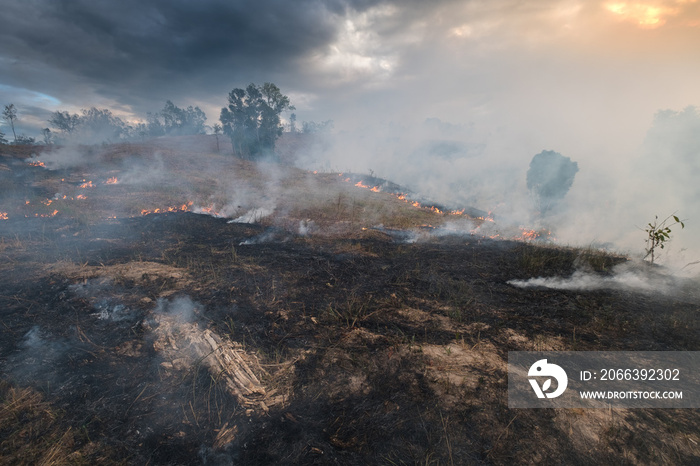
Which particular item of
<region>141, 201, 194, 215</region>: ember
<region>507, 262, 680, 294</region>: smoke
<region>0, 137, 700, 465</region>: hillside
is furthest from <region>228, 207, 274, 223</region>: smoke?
<region>507, 262, 680, 294</region>: smoke

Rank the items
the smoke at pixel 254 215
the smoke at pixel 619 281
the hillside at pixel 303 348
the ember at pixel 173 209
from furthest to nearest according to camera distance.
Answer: the ember at pixel 173 209, the smoke at pixel 254 215, the smoke at pixel 619 281, the hillside at pixel 303 348

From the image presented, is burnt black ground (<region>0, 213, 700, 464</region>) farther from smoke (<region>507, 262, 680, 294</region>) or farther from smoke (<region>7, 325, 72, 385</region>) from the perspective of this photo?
smoke (<region>507, 262, 680, 294</region>)

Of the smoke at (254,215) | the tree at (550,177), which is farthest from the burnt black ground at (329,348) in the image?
the tree at (550,177)

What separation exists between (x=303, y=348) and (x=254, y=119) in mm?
47128

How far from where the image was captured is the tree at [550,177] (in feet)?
101

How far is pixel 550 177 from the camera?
31312mm

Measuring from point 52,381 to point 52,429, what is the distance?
1.11 metres

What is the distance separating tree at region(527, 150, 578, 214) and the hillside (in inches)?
1083

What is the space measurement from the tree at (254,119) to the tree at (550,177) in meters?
39.3

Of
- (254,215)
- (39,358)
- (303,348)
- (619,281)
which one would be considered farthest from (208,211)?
(619,281)

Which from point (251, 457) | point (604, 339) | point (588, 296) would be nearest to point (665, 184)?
point (588, 296)

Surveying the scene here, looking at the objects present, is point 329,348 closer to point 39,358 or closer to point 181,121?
point 39,358

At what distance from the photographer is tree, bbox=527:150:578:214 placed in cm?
3077

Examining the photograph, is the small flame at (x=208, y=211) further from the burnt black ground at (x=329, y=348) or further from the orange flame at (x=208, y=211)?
the burnt black ground at (x=329, y=348)
